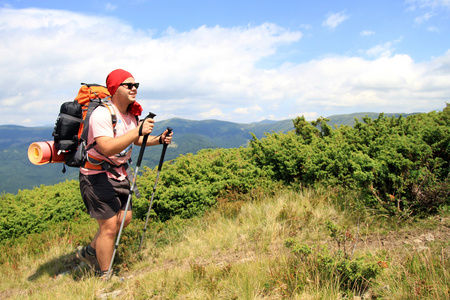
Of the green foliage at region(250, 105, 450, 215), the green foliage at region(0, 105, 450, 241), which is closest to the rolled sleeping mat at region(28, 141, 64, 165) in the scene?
the green foliage at region(0, 105, 450, 241)

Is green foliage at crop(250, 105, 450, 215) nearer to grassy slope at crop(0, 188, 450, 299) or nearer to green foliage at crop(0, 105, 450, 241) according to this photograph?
green foliage at crop(0, 105, 450, 241)

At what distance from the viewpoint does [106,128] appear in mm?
3096

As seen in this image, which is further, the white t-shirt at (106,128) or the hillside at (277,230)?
the white t-shirt at (106,128)

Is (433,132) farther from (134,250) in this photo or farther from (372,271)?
(134,250)

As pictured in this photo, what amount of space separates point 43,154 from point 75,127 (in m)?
0.47

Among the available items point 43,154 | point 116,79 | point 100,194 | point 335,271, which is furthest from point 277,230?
point 43,154

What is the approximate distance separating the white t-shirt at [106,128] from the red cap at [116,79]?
0.69 ft

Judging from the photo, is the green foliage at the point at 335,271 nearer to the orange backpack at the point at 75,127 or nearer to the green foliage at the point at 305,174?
the green foliage at the point at 305,174

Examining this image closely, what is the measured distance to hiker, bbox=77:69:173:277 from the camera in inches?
120

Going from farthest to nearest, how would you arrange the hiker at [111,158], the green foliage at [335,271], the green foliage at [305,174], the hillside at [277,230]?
1. the green foliage at [305,174]
2. the hiker at [111,158]
3. the hillside at [277,230]
4. the green foliage at [335,271]

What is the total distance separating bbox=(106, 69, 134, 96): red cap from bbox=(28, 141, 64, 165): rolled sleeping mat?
3.23 feet

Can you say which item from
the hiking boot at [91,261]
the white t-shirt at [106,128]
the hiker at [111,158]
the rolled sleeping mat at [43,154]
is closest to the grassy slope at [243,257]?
the hiking boot at [91,261]

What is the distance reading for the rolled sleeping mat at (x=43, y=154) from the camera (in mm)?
3213

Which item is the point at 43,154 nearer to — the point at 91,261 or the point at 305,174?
the point at 91,261
